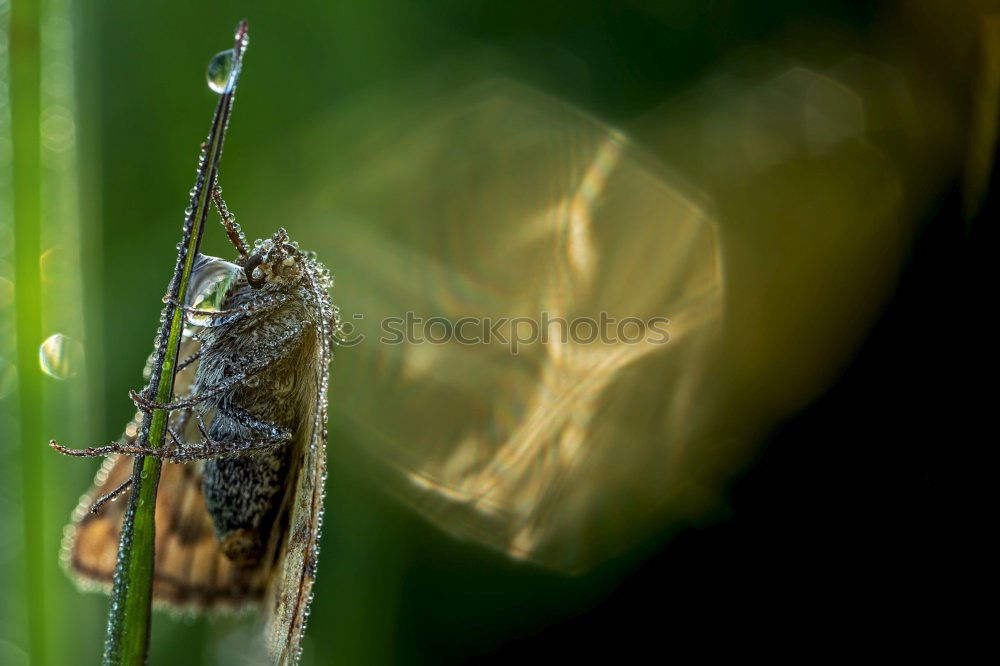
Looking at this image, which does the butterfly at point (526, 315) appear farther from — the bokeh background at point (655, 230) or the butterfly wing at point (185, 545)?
the butterfly wing at point (185, 545)

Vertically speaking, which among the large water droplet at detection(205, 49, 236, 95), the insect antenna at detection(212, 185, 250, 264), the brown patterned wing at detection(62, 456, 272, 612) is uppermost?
the large water droplet at detection(205, 49, 236, 95)

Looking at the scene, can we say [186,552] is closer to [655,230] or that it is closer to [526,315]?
[526,315]

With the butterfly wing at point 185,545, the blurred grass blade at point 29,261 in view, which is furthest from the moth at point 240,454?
the blurred grass blade at point 29,261

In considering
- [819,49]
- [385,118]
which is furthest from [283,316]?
[819,49]

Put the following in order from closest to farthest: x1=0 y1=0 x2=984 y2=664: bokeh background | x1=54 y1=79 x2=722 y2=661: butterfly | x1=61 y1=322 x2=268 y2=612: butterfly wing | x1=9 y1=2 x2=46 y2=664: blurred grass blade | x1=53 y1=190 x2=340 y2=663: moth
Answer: x1=9 y1=2 x2=46 y2=664: blurred grass blade, x1=53 y1=190 x2=340 y2=663: moth, x1=61 y1=322 x2=268 y2=612: butterfly wing, x1=0 y1=0 x2=984 y2=664: bokeh background, x1=54 y1=79 x2=722 y2=661: butterfly

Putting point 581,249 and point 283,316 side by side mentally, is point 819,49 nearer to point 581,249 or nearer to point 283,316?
point 581,249

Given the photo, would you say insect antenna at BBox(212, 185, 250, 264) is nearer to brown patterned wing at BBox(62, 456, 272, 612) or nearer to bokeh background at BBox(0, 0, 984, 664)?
bokeh background at BBox(0, 0, 984, 664)

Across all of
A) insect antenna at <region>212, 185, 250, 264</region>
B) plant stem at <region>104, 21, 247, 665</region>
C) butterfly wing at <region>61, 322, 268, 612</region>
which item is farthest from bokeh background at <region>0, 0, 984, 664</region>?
plant stem at <region>104, 21, 247, 665</region>

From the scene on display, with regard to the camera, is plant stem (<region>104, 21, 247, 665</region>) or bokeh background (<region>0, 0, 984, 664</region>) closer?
plant stem (<region>104, 21, 247, 665</region>)
